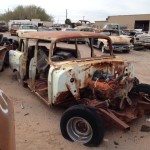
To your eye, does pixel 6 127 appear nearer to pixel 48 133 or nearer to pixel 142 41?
pixel 48 133


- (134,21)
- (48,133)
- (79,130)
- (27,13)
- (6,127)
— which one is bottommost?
(48,133)

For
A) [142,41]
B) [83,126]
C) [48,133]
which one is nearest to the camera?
[83,126]

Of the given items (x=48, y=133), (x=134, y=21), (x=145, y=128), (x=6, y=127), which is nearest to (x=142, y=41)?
(x=145, y=128)

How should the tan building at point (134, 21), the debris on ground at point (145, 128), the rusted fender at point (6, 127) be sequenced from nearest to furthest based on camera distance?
the rusted fender at point (6, 127) → the debris on ground at point (145, 128) → the tan building at point (134, 21)

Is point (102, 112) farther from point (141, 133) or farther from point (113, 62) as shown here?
point (113, 62)

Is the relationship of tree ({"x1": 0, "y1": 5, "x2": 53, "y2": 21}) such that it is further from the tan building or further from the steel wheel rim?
the steel wheel rim

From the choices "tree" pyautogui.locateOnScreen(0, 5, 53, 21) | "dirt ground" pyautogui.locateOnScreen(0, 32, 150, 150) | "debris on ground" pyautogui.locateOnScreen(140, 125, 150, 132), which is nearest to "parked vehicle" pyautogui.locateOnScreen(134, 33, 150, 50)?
"dirt ground" pyautogui.locateOnScreen(0, 32, 150, 150)

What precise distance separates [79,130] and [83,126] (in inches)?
4.2

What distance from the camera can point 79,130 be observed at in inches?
185

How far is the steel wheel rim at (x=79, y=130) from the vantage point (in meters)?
4.56

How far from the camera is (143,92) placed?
5.75 metres

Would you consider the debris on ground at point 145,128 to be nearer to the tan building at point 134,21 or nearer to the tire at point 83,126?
the tire at point 83,126

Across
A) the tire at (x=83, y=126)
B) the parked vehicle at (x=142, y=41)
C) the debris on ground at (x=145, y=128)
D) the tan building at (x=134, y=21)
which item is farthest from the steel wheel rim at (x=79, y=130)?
the tan building at (x=134, y=21)

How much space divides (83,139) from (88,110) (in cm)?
54
